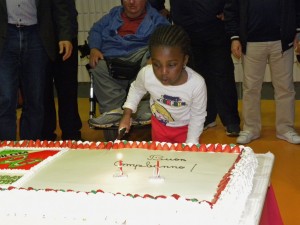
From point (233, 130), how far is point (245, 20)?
1.02 m

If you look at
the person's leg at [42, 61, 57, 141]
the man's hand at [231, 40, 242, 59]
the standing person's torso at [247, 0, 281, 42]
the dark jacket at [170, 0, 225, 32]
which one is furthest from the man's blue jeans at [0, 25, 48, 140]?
the standing person's torso at [247, 0, 281, 42]

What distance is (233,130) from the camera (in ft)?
14.2

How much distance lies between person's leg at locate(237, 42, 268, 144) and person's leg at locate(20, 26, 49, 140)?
1.55 metres

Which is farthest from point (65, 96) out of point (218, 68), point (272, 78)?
point (272, 78)

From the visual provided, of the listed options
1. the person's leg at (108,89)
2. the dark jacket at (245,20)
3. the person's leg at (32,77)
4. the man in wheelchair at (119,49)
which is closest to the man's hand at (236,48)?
the dark jacket at (245,20)

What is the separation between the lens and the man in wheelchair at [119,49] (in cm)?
374

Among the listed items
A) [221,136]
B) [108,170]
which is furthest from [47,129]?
[108,170]

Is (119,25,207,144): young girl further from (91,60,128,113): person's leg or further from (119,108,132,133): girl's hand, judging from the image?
(91,60,128,113): person's leg

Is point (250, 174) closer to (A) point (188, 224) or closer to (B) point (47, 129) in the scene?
(A) point (188, 224)

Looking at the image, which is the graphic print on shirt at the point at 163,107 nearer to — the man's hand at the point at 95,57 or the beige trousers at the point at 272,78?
the man's hand at the point at 95,57

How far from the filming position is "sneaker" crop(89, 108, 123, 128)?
3.61 meters

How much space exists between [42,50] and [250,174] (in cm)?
209

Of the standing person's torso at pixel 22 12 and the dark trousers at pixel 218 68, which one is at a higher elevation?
the standing person's torso at pixel 22 12

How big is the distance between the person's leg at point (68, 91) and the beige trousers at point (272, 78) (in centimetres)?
137
